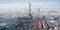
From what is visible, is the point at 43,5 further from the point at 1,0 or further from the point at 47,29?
the point at 1,0

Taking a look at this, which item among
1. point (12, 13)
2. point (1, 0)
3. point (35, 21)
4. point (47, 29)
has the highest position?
point (1, 0)

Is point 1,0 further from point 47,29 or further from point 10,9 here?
point 47,29

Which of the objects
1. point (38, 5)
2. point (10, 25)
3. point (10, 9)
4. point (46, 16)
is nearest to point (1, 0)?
point (10, 9)

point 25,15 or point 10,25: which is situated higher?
point 25,15

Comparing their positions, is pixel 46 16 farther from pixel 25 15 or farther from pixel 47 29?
pixel 25 15

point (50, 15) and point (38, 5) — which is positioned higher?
point (38, 5)

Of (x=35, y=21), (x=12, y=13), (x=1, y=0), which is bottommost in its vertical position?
(x=35, y=21)

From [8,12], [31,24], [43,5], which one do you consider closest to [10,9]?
[8,12]

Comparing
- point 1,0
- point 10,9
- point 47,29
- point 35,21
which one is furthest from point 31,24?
point 1,0
